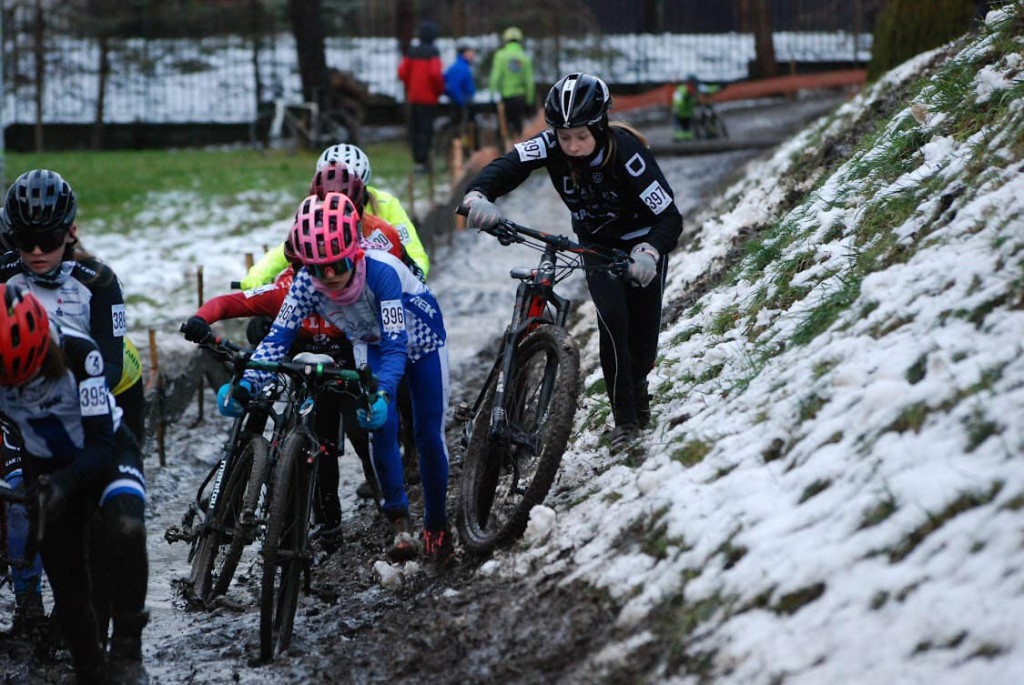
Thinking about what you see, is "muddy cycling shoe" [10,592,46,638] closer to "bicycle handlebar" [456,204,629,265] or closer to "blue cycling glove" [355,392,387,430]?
"blue cycling glove" [355,392,387,430]

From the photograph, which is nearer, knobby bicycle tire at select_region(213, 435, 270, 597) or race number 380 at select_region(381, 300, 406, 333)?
knobby bicycle tire at select_region(213, 435, 270, 597)

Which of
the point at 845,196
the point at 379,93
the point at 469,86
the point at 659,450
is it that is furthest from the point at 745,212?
the point at 379,93

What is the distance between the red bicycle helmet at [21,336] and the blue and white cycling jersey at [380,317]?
1.48 m

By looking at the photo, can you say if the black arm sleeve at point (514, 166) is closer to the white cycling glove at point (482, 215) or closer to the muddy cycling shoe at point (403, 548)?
the white cycling glove at point (482, 215)

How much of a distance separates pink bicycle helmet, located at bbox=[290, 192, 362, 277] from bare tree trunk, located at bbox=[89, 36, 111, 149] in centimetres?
2444

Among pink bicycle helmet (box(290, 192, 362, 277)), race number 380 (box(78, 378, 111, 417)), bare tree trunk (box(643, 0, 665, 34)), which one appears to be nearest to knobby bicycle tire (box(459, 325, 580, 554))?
pink bicycle helmet (box(290, 192, 362, 277))

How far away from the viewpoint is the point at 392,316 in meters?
6.36

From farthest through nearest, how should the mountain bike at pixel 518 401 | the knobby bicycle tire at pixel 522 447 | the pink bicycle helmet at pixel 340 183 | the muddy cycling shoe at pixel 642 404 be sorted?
the pink bicycle helmet at pixel 340 183
the muddy cycling shoe at pixel 642 404
the mountain bike at pixel 518 401
the knobby bicycle tire at pixel 522 447

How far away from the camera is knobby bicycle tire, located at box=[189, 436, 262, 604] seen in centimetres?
645

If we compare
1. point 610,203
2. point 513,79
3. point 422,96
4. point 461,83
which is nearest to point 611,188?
point 610,203

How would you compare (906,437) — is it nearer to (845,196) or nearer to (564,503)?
(564,503)

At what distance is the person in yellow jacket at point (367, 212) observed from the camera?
312 inches

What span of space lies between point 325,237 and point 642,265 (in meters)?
1.44

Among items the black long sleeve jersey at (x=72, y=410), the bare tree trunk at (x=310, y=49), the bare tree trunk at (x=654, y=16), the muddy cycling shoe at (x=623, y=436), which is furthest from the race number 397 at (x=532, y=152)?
the bare tree trunk at (x=654, y=16)
